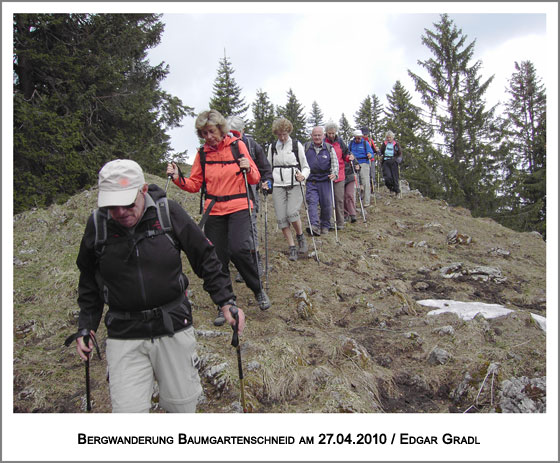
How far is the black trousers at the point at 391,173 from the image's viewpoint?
15700 mm

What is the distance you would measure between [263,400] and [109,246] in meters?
2.34

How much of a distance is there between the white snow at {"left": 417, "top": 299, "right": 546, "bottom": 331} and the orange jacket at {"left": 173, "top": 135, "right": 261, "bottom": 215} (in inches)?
145

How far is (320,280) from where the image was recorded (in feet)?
24.7

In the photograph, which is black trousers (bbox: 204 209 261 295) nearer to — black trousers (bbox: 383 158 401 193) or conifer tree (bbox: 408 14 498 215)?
black trousers (bbox: 383 158 401 193)

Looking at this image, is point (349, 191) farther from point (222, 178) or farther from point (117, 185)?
point (117, 185)

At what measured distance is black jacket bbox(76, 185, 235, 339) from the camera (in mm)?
2801

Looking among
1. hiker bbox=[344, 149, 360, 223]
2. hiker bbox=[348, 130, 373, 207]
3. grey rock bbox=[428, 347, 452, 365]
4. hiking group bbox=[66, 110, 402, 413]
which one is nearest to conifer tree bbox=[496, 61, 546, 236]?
hiker bbox=[348, 130, 373, 207]

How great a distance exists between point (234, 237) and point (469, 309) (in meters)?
4.03

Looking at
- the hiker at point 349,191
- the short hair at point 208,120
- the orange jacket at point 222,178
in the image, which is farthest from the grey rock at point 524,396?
the hiker at point 349,191

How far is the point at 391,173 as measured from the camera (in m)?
16.3

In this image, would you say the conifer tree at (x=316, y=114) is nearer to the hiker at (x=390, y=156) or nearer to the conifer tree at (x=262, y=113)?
the conifer tree at (x=262, y=113)

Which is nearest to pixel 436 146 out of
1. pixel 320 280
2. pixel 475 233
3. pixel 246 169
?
pixel 475 233

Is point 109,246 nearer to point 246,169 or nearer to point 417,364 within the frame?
point 246,169

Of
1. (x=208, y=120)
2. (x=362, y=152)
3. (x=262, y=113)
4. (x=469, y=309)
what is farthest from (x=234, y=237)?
(x=262, y=113)
